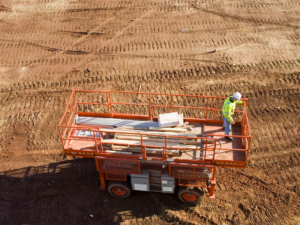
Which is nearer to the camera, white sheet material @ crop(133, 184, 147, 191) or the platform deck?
the platform deck

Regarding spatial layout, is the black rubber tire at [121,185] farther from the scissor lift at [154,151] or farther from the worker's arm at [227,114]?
the worker's arm at [227,114]

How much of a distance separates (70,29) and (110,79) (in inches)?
195

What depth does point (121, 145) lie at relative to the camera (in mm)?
9852

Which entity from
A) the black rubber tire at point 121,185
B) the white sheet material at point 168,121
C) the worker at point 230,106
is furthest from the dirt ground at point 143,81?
the worker at point 230,106

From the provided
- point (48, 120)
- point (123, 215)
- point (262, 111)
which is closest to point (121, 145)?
point (123, 215)

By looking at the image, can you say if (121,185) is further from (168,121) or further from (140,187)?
(168,121)

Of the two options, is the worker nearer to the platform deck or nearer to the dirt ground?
the platform deck

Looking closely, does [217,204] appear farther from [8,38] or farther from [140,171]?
[8,38]

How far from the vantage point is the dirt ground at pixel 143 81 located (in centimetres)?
1090

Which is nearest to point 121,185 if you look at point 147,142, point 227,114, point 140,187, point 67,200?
point 140,187

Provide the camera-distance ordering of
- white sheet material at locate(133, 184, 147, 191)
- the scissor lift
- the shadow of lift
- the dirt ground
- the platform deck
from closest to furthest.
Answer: the scissor lift → the platform deck → white sheet material at locate(133, 184, 147, 191) → the shadow of lift → the dirt ground

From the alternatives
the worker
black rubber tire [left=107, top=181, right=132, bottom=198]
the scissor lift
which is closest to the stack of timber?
the scissor lift

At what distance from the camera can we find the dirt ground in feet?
35.8

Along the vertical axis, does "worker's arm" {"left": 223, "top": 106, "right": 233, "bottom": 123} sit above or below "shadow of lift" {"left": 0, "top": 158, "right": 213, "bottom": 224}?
above
